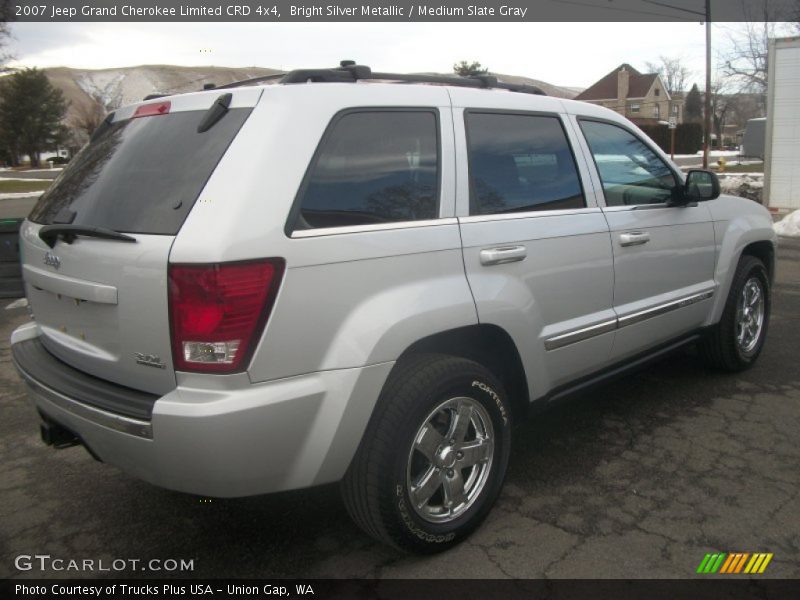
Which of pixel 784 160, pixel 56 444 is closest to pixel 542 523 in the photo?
pixel 56 444

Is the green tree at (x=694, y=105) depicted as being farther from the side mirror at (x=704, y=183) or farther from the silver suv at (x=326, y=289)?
the silver suv at (x=326, y=289)

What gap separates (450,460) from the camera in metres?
2.77

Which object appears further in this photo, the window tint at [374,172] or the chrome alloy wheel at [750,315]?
the chrome alloy wheel at [750,315]

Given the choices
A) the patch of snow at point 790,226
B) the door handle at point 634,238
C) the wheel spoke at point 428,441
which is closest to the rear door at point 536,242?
the door handle at point 634,238

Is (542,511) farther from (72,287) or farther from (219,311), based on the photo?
(72,287)

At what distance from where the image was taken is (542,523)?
2.99 m

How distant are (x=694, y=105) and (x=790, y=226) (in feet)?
270

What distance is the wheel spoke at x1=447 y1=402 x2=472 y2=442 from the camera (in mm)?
2783

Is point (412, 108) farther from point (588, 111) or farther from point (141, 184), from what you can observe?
point (588, 111)

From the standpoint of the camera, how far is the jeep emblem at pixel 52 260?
2641mm

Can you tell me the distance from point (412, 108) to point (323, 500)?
5.99ft

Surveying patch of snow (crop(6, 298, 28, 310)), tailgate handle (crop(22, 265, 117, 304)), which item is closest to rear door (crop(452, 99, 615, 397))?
tailgate handle (crop(22, 265, 117, 304))

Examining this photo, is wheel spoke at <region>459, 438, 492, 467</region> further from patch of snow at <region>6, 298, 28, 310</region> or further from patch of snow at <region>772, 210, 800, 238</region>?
patch of snow at <region>772, 210, 800, 238</region>

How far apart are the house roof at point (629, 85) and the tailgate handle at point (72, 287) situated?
8289 centimetres
